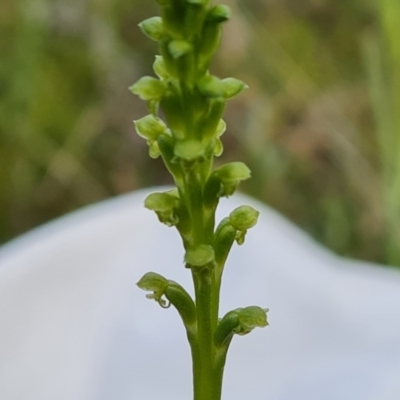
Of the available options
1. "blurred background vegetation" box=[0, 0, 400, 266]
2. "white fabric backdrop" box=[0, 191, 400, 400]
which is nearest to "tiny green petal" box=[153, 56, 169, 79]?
"white fabric backdrop" box=[0, 191, 400, 400]

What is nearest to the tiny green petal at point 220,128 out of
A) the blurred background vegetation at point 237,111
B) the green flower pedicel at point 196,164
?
the green flower pedicel at point 196,164

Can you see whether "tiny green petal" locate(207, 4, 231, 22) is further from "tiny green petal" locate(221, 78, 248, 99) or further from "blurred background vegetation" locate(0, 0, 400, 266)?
"blurred background vegetation" locate(0, 0, 400, 266)

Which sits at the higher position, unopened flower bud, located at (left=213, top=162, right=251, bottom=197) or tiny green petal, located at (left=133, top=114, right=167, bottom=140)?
tiny green petal, located at (left=133, top=114, right=167, bottom=140)

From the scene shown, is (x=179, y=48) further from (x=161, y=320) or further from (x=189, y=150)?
(x=161, y=320)

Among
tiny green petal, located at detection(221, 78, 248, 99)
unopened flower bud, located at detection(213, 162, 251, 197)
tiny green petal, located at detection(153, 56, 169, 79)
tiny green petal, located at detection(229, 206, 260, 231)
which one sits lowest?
tiny green petal, located at detection(229, 206, 260, 231)

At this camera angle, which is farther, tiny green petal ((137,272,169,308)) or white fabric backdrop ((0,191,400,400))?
white fabric backdrop ((0,191,400,400))

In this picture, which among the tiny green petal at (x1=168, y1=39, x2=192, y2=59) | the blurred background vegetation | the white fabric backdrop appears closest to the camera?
the tiny green petal at (x1=168, y1=39, x2=192, y2=59)

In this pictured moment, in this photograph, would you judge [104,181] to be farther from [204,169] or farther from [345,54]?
[204,169]

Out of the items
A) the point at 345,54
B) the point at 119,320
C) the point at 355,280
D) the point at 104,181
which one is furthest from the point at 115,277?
the point at 345,54
